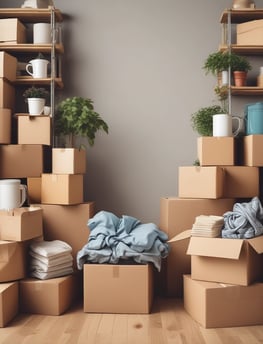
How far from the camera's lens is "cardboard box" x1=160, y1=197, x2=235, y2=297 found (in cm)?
332

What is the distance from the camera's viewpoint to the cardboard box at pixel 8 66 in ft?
11.2

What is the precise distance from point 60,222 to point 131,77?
4.08 feet

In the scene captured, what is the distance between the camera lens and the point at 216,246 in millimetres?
2803

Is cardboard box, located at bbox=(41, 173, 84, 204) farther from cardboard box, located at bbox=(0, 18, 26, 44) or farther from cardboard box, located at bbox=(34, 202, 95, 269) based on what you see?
cardboard box, located at bbox=(0, 18, 26, 44)

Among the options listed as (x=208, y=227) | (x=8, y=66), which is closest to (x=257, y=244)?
(x=208, y=227)

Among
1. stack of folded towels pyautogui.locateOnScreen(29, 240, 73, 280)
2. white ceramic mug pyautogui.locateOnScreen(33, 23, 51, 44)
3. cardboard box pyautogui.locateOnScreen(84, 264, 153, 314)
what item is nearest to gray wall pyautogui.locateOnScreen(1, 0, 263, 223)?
white ceramic mug pyautogui.locateOnScreen(33, 23, 51, 44)

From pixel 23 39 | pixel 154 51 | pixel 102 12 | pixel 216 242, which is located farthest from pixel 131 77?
pixel 216 242

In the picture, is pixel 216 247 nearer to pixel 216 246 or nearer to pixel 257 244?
pixel 216 246

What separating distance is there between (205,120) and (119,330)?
5.16ft

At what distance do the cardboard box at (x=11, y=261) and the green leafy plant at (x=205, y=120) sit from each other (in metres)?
1.46

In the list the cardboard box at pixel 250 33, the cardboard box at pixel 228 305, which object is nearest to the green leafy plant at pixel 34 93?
the cardboard box at pixel 250 33

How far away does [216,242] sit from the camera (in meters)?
2.81

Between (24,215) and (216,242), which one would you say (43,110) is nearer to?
(24,215)

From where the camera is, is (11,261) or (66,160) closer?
(11,261)
